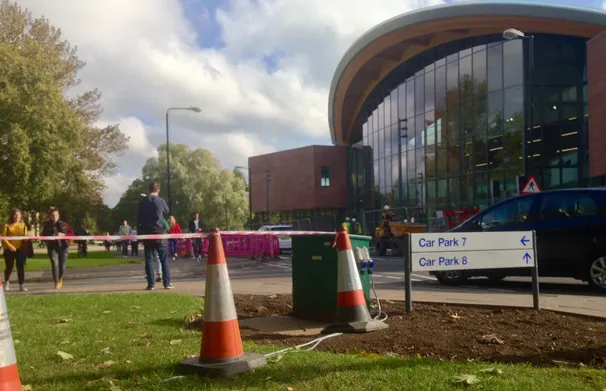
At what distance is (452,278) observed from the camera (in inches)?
487

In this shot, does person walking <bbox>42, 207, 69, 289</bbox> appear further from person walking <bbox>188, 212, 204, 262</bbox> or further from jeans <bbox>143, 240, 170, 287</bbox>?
person walking <bbox>188, 212, 204, 262</bbox>

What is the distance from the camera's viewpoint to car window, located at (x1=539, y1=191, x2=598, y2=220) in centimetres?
1094

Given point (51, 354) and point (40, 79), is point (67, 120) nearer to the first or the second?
point (40, 79)

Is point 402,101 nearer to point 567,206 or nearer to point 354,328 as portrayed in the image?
point 567,206

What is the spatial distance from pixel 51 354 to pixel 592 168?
22.7 meters

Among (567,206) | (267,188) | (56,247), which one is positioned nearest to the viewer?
(567,206)

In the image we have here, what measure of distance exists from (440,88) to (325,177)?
18405 millimetres

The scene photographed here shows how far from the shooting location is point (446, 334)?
5914 mm

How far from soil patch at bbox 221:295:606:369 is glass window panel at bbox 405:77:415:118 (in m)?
31.3

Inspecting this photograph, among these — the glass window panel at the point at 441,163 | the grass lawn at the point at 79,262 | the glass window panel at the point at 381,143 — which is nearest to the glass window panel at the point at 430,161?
the glass window panel at the point at 441,163

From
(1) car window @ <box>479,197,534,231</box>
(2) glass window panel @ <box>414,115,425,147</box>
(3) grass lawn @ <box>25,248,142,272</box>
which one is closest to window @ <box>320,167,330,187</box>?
(2) glass window panel @ <box>414,115,425,147</box>

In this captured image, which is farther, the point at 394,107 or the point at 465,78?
the point at 394,107

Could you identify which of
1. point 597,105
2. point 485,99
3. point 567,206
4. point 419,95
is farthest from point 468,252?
point 419,95

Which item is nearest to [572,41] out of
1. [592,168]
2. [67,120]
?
[592,168]
